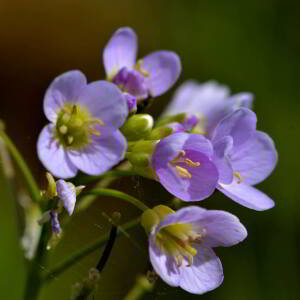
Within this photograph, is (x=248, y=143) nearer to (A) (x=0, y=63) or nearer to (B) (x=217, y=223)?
(B) (x=217, y=223)

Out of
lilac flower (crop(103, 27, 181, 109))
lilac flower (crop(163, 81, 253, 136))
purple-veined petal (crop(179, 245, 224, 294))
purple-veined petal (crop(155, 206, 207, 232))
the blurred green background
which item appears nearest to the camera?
purple-veined petal (crop(155, 206, 207, 232))

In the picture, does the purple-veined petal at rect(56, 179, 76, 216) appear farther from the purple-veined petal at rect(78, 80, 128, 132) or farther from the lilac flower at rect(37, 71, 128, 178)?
the purple-veined petal at rect(78, 80, 128, 132)

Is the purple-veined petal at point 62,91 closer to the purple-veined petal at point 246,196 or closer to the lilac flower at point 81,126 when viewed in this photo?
the lilac flower at point 81,126

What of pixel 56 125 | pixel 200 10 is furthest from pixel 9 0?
pixel 56 125

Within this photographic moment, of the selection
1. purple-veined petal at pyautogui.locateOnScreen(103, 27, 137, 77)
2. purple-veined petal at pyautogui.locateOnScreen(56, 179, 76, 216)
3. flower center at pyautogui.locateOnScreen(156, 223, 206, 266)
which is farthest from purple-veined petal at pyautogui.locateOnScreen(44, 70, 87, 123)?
flower center at pyautogui.locateOnScreen(156, 223, 206, 266)

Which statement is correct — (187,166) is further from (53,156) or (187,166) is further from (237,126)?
(53,156)

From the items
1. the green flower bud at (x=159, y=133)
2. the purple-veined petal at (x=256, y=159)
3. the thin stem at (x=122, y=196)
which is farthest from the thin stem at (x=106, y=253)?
the purple-veined petal at (x=256, y=159)
